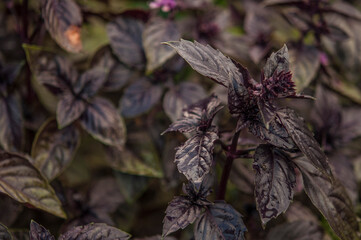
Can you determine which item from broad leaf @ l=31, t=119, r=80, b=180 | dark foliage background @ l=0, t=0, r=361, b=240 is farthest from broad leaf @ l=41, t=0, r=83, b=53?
broad leaf @ l=31, t=119, r=80, b=180

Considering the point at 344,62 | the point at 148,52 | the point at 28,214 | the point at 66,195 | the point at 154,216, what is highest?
the point at 148,52

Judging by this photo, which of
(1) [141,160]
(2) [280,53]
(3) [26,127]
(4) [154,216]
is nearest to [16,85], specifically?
(3) [26,127]

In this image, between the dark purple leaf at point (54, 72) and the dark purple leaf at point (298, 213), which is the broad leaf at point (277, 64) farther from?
the dark purple leaf at point (54, 72)

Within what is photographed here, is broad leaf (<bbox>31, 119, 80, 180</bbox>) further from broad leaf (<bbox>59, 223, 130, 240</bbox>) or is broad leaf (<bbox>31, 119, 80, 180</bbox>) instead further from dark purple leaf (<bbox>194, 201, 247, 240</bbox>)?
dark purple leaf (<bbox>194, 201, 247, 240</bbox>)

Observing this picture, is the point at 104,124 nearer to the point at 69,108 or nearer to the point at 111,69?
the point at 69,108

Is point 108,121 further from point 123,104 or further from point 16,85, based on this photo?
point 16,85

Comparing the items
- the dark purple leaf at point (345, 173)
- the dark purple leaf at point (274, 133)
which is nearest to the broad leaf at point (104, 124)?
the dark purple leaf at point (274, 133)

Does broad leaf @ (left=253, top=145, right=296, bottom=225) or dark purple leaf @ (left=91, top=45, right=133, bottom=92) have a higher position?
broad leaf @ (left=253, top=145, right=296, bottom=225)

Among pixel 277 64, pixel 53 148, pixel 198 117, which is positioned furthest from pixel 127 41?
pixel 277 64
